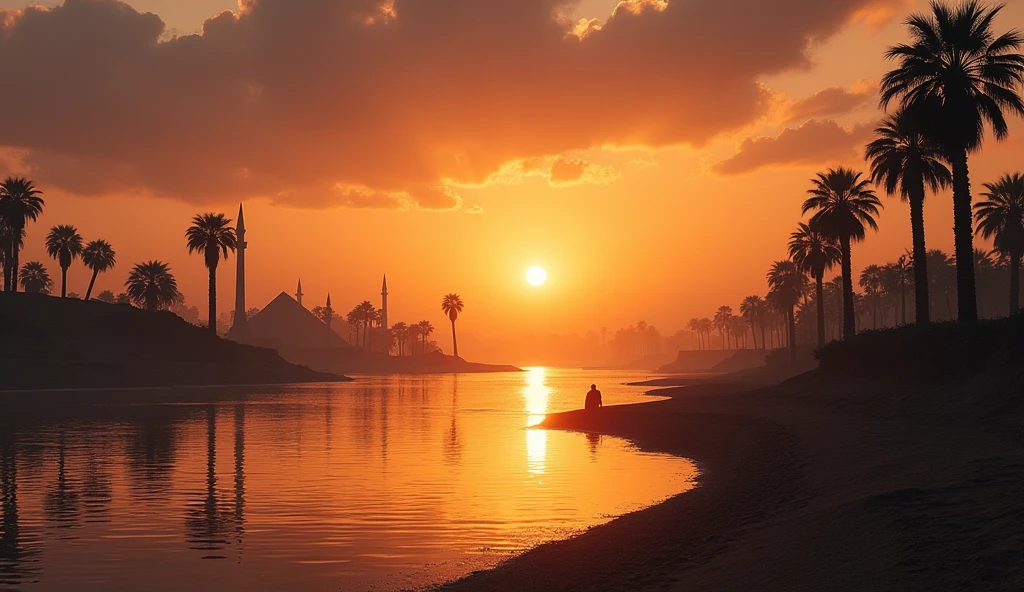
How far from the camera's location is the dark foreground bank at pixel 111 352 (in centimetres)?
8656

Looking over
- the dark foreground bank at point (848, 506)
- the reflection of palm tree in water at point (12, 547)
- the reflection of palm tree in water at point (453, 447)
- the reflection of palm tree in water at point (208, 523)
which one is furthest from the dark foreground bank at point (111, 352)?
the dark foreground bank at point (848, 506)

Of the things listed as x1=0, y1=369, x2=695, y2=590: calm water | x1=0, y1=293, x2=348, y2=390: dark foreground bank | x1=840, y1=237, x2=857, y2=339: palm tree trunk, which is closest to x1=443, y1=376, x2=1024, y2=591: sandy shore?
x1=0, y1=369, x2=695, y2=590: calm water

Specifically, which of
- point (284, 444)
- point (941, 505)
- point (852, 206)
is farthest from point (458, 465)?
point (852, 206)

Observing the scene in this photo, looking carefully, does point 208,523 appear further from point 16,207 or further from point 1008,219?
point 16,207

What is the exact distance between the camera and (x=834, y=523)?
1374cm

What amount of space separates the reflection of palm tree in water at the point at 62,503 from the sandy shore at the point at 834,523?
9896 millimetres

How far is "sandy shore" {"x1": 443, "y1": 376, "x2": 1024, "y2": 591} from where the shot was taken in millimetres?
10992

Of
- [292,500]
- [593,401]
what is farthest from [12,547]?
[593,401]

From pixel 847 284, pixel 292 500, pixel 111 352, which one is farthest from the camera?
pixel 111 352

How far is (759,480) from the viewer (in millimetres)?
21156

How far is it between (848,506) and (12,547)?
14.6m

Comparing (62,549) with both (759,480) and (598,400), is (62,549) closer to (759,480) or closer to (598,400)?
(759,480)

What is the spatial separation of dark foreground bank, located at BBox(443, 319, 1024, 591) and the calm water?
1.67 metres

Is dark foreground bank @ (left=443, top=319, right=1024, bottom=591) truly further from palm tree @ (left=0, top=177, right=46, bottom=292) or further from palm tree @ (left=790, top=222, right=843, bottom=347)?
palm tree @ (left=0, top=177, right=46, bottom=292)
